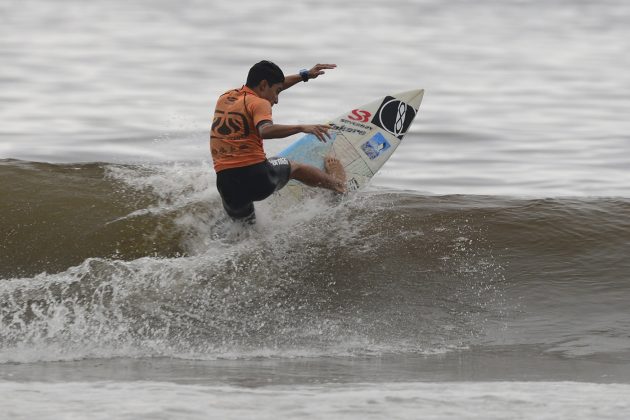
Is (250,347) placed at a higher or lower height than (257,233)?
lower

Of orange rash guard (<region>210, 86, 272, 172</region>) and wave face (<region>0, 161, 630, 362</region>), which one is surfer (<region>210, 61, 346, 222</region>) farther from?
wave face (<region>0, 161, 630, 362</region>)

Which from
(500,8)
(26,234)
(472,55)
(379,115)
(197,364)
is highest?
(500,8)

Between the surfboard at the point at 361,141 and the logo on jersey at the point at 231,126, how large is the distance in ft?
4.48

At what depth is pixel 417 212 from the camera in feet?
35.0

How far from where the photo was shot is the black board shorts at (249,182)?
8906mm

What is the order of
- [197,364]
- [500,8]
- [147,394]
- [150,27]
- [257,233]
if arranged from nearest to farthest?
[147,394] < [197,364] < [257,233] < [150,27] < [500,8]

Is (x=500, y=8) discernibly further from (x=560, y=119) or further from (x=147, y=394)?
(x=147, y=394)

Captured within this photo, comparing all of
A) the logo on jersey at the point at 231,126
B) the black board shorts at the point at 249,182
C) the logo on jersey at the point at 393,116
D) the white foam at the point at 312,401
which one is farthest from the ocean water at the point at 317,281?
the logo on jersey at the point at 231,126

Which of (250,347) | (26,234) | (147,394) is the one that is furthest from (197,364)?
(26,234)

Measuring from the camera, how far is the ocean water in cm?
636

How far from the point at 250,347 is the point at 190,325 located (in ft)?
2.06

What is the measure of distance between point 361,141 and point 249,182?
1.83m

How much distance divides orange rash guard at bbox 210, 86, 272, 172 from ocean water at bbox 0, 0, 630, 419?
31.9 inches

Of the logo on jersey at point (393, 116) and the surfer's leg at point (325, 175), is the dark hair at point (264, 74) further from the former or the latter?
the logo on jersey at point (393, 116)
